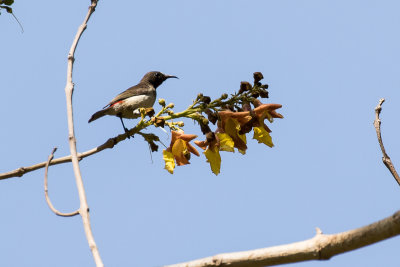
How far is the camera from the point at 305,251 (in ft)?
7.99

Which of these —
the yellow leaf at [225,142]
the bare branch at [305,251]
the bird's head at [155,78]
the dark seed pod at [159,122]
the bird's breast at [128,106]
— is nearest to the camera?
the bare branch at [305,251]

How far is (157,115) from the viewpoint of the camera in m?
4.74

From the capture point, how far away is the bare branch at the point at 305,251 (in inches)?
91.4

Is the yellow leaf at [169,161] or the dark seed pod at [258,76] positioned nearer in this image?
the dark seed pod at [258,76]

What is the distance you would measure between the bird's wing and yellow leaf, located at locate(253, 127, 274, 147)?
3.01m

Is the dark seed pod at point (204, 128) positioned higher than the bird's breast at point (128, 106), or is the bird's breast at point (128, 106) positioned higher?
the bird's breast at point (128, 106)

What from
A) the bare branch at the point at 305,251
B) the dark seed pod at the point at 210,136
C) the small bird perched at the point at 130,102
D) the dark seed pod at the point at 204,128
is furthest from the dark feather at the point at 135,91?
the bare branch at the point at 305,251

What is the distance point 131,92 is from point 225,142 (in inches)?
131

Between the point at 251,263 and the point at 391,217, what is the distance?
57 cm

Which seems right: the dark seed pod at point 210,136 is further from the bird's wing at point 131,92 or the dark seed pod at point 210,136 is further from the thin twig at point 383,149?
the bird's wing at point 131,92

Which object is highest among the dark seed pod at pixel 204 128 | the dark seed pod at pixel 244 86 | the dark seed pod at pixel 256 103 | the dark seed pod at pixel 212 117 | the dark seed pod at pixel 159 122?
the dark seed pod at pixel 244 86

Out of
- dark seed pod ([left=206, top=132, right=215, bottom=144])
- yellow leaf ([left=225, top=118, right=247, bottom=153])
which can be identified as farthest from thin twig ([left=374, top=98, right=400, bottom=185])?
dark seed pod ([left=206, top=132, right=215, bottom=144])

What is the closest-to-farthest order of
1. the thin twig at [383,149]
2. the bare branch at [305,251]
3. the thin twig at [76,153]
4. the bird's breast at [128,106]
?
the bare branch at [305,251] → the thin twig at [76,153] → the thin twig at [383,149] → the bird's breast at [128,106]

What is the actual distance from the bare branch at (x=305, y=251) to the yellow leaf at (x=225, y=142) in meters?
2.03
